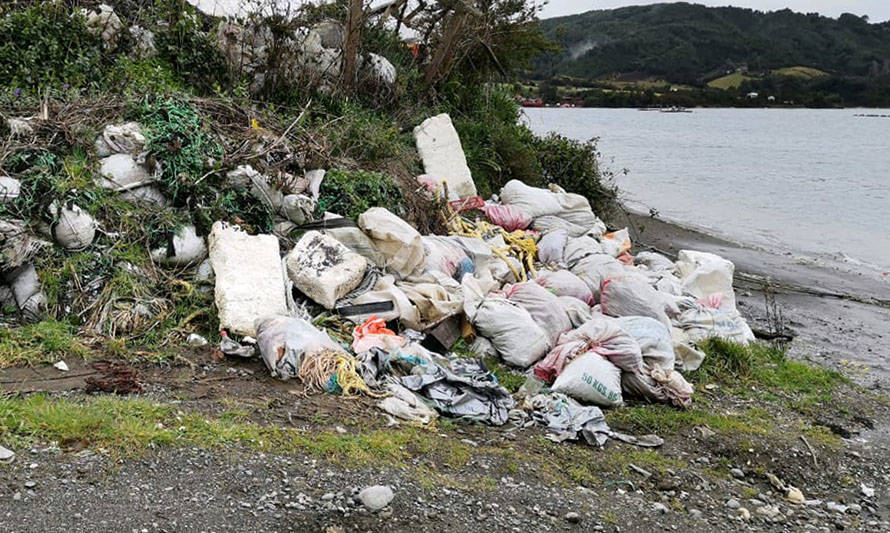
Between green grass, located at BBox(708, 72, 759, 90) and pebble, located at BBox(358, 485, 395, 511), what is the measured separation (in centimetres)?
7001

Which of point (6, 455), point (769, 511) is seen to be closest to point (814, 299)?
point (769, 511)

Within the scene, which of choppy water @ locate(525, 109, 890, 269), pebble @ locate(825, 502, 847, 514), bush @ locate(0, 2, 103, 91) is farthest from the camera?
choppy water @ locate(525, 109, 890, 269)

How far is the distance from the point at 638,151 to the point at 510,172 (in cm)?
2461

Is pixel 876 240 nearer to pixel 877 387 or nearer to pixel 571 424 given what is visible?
pixel 877 387

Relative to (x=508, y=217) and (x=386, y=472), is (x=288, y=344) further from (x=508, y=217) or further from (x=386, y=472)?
(x=508, y=217)

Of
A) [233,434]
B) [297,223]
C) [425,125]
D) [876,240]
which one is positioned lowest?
[876,240]

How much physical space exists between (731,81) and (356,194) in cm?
6785

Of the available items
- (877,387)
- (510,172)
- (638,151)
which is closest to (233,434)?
(877,387)

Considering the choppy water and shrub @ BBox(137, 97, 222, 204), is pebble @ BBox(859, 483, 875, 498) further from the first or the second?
the choppy water

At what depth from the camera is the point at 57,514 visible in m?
2.79

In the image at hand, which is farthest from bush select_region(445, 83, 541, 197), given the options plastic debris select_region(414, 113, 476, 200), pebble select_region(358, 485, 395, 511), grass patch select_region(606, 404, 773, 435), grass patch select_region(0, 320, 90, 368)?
pebble select_region(358, 485, 395, 511)

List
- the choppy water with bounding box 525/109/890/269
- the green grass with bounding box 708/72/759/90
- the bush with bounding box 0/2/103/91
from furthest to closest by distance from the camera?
the green grass with bounding box 708/72/759/90 → the choppy water with bounding box 525/109/890/269 → the bush with bounding box 0/2/103/91

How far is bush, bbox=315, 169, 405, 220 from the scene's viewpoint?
654 centimetres

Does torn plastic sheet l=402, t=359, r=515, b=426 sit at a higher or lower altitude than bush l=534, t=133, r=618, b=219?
lower
